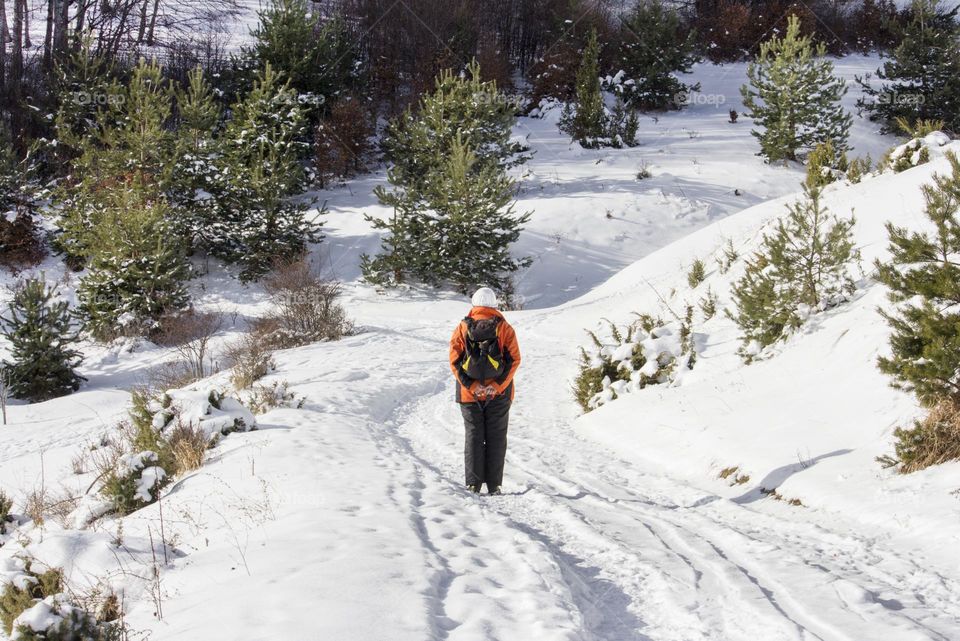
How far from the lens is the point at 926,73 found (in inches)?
1112

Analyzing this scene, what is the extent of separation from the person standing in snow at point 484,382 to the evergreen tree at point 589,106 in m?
25.0

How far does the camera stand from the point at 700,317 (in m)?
11.3

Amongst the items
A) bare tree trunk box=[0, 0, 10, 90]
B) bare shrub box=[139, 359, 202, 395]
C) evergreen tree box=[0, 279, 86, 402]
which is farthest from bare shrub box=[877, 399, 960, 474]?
bare tree trunk box=[0, 0, 10, 90]

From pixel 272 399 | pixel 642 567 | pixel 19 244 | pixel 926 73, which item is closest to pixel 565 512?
pixel 642 567

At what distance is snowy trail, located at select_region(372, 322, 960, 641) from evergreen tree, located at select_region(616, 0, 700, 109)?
1159 inches

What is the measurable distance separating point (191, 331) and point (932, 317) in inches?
681

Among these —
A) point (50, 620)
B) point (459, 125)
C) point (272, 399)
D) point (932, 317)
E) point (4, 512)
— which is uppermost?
point (459, 125)

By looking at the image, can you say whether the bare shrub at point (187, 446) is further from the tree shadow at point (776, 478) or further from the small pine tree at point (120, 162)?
the small pine tree at point (120, 162)

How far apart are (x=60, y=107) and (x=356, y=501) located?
2624cm

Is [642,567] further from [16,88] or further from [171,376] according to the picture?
[16,88]

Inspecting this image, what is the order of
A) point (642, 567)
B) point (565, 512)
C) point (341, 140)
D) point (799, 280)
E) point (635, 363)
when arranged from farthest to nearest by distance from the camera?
point (341, 140), point (635, 363), point (799, 280), point (565, 512), point (642, 567)

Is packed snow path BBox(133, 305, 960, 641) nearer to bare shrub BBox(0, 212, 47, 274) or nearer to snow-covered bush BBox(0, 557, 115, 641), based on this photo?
snow-covered bush BBox(0, 557, 115, 641)

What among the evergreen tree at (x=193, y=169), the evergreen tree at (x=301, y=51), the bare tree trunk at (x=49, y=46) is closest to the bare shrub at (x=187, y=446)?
the evergreen tree at (x=193, y=169)

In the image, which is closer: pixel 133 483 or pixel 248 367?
pixel 133 483
